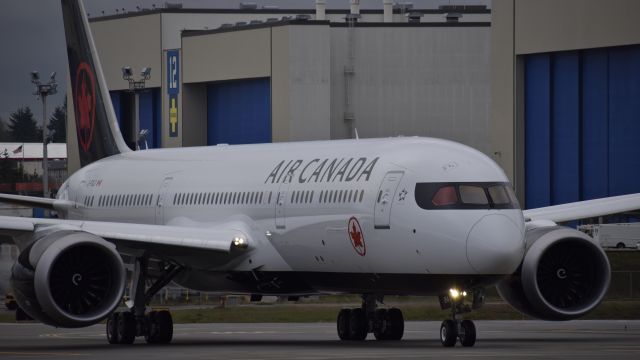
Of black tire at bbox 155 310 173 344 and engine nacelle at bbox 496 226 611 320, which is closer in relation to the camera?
engine nacelle at bbox 496 226 611 320

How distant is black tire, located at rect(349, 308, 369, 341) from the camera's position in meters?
35.7

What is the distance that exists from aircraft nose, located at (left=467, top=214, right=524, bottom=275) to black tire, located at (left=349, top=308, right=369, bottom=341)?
21.5 ft

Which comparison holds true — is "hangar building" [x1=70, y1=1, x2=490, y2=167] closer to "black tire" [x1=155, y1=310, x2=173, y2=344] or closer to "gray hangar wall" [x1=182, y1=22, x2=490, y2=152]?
"gray hangar wall" [x1=182, y1=22, x2=490, y2=152]

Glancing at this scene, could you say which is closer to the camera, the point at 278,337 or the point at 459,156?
the point at 459,156

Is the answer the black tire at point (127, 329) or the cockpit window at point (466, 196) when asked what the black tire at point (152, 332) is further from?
the cockpit window at point (466, 196)

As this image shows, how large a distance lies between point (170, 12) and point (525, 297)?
77.0 metres

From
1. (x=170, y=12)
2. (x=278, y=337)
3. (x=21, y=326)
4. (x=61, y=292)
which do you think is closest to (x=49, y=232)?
(x=61, y=292)

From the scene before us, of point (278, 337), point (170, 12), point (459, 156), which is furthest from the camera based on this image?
point (170, 12)

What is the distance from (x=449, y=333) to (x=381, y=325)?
5320mm

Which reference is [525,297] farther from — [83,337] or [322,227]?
[83,337]

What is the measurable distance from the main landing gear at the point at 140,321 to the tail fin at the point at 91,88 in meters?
8.80

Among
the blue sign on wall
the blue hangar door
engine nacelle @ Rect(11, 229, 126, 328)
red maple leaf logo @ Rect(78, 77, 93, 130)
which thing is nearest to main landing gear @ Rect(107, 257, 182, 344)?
engine nacelle @ Rect(11, 229, 126, 328)

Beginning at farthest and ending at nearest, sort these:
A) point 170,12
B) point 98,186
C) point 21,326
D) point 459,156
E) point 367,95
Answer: point 170,12 → point 367,95 → point 21,326 → point 98,186 → point 459,156

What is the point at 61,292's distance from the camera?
32781 mm
